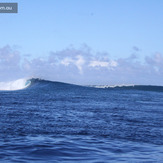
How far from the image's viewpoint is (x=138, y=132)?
63.9 ft

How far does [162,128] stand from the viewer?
70.2 ft

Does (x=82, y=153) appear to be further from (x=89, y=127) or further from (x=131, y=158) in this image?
(x=89, y=127)

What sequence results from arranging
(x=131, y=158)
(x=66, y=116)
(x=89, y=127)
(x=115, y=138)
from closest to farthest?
(x=131, y=158), (x=115, y=138), (x=89, y=127), (x=66, y=116)

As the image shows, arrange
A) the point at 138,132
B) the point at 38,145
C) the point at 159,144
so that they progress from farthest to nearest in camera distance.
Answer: the point at 138,132 < the point at 159,144 < the point at 38,145

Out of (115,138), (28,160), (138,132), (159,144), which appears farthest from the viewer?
(138,132)

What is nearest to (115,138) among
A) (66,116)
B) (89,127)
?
(89,127)

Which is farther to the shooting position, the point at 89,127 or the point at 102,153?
the point at 89,127

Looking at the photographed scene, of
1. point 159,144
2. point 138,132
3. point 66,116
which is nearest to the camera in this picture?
point 159,144

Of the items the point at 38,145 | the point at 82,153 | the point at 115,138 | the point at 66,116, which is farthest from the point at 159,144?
the point at 66,116

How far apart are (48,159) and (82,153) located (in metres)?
1.81

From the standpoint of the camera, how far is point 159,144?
15945 mm

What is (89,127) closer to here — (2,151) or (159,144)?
(159,144)

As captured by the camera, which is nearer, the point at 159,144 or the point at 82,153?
the point at 82,153

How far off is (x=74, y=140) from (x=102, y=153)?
303 centimetres
